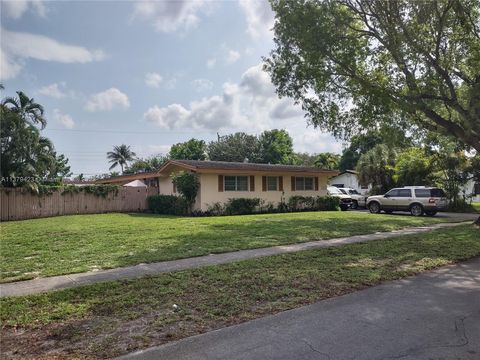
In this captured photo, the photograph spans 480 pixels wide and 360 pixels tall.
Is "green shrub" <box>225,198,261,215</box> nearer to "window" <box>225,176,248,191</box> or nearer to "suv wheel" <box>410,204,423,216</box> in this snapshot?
"window" <box>225,176,248,191</box>

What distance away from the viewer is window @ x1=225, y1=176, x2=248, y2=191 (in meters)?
24.1

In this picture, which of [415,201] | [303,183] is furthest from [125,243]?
[303,183]

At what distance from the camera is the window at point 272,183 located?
25.8m

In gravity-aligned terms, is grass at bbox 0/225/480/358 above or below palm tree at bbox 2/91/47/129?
below

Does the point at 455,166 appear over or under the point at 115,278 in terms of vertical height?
over

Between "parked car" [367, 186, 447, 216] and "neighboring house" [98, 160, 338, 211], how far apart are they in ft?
18.2

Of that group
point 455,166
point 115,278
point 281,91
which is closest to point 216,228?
point 281,91

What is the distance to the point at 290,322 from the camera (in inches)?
192

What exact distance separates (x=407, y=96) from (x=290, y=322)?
11.1m

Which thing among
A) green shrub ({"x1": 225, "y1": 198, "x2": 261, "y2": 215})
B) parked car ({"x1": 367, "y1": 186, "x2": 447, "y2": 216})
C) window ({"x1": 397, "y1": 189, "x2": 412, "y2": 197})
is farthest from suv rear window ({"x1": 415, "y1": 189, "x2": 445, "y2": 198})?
green shrub ({"x1": 225, "y1": 198, "x2": 261, "y2": 215})

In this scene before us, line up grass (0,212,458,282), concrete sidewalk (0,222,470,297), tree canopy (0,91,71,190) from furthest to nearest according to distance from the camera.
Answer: tree canopy (0,91,71,190) < grass (0,212,458,282) < concrete sidewalk (0,222,470,297)

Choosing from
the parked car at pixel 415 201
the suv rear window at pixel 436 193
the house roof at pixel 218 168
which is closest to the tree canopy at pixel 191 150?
the house roof at pixel 218 168

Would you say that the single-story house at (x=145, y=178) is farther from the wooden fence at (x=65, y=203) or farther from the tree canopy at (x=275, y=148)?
the tree canopy at (x=275, y=148)

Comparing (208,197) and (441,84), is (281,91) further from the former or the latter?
(208,197)
